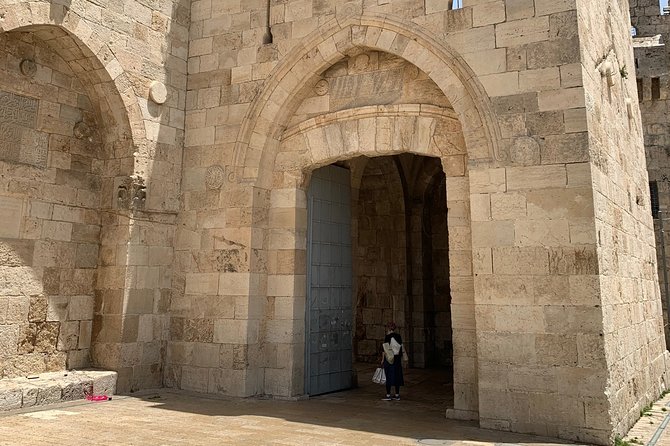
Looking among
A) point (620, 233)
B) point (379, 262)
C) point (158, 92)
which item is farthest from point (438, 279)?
point (158, 92)

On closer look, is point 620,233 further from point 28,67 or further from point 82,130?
point 28,67

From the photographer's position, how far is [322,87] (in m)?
7.17

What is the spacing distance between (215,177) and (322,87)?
6.06 ft

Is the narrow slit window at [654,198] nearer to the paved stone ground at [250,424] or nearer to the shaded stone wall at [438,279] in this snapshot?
the shaded stone wall at [438,279]

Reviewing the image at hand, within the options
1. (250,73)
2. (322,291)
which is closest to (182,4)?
(250,73)

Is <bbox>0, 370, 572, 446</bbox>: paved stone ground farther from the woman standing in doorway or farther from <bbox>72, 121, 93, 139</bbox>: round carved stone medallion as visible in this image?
<bbox>72, 121, 93, 139</bbox>: round carved stone medallion

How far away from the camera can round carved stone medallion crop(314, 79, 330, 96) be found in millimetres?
7145

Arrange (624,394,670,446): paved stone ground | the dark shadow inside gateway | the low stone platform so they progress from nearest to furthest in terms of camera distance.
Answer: (624,394,670,446): paved stone ground, the low stone platform, the dark shadow inside gateway

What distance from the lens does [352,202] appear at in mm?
8594

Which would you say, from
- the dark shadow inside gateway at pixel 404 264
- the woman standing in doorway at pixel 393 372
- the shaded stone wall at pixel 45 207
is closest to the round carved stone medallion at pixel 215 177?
the shaded stone wall at pixel 45 207

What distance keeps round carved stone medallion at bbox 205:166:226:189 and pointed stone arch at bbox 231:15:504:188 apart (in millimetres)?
174

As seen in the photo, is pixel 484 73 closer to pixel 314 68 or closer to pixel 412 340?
pixel 314 68

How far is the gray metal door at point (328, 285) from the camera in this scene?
721cm

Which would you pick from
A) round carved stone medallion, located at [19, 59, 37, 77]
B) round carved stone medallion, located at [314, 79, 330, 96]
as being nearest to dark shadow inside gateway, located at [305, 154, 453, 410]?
round carved stone medallion, located at [314, 79, 330, 96]
